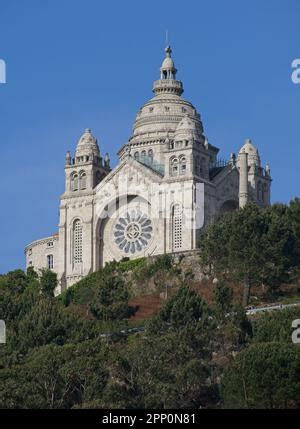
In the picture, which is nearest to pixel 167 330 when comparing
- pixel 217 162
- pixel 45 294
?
pixel 45 294

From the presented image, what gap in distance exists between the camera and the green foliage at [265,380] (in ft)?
324

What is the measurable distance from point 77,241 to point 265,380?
4865 cm

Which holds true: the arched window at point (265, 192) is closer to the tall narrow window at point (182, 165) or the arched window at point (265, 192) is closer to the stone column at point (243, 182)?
the stone column at point (243, 182)

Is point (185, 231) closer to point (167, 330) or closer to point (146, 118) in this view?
point (146, 118)

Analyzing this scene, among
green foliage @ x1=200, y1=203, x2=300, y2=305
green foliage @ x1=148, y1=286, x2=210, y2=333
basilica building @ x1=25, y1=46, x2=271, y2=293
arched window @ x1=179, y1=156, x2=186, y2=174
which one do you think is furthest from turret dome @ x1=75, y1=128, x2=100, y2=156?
green foliage @ x1=148, y1=286, x2=210, y2=333

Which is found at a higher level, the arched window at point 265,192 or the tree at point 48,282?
the arched window at point 265,192

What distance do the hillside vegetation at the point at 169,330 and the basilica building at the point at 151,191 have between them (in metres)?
3.40

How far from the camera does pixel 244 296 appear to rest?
12756 centimetres

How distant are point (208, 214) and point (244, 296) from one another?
49.9 feet

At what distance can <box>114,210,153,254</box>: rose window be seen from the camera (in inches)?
5650

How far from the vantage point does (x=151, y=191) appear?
142 metres

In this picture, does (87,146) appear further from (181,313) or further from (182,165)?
(181,313)

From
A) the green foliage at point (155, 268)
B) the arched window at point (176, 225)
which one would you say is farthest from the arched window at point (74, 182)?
the green foliage at point (155, 268)
